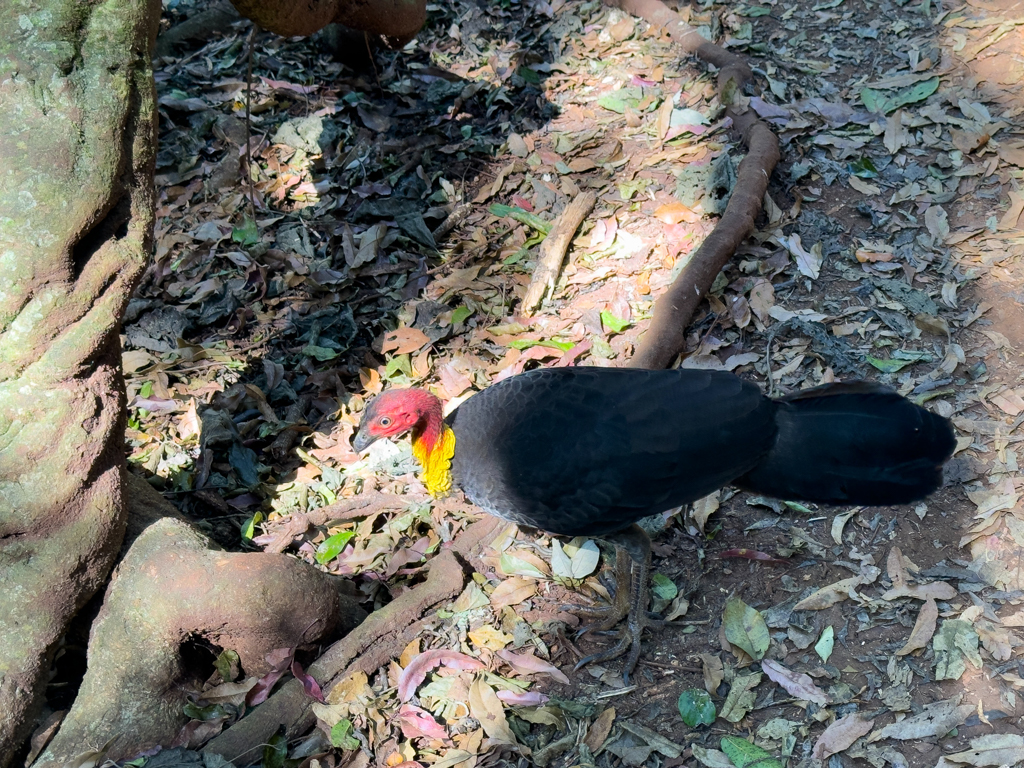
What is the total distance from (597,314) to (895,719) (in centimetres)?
266

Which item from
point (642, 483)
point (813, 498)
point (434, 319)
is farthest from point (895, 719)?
point (434, 319)

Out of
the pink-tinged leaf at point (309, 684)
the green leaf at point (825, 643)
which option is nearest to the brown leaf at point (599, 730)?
the green leaf at point (825, 643)

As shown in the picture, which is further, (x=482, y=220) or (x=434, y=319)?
(x=482, y=220)

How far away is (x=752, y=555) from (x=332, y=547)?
2.06 m

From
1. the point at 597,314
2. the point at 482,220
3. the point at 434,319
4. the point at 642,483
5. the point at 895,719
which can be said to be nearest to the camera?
the point at 895,719

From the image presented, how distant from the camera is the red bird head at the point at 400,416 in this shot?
12.2ft

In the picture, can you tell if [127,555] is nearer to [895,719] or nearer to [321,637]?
[321,637]

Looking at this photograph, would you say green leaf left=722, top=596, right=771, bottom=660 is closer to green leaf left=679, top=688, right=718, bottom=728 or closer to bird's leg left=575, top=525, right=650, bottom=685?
green leaf left=679, top=688, right=718, bottom=728

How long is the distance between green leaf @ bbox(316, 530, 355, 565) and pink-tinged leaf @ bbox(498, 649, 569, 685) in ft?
3.51

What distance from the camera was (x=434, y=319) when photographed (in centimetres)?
529

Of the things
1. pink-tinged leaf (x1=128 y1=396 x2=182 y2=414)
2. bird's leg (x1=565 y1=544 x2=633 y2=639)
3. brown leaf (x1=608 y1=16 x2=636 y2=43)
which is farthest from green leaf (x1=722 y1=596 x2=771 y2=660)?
brown leaf (x1=608 y1=16 x2=636 y2=43)

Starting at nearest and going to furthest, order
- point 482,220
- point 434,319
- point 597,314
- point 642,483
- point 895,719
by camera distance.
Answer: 1. point 895,719
2. point 642,483
3. point 597,314
4. point 434,319
5. point 482,220

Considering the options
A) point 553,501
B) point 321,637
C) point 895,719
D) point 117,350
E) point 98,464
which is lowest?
point 895,719

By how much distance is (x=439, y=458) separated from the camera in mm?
3828
